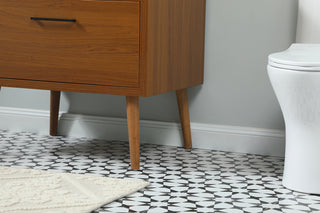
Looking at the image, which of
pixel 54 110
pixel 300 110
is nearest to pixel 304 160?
pixel 300 110

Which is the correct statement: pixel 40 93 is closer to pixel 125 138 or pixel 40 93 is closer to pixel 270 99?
pixel 125 138

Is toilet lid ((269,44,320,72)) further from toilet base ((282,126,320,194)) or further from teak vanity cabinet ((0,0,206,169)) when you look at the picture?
teak vanity cabinet ((0,0,206,169))

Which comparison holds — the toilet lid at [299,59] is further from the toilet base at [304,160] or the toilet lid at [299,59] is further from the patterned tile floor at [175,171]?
the patterned tile floor at [175,171]

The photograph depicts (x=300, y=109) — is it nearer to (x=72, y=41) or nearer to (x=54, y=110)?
(x=72, y=41)

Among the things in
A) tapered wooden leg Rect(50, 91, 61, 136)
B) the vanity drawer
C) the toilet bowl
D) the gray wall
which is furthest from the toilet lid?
tapered wooden leg Rect(50, 91, 61, 136)

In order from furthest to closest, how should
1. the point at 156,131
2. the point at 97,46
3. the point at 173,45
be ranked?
the point at 156,131 < the point at 173,45 < the point at 97,46

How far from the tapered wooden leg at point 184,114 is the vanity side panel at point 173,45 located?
7 cm

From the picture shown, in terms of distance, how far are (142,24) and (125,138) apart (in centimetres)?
73

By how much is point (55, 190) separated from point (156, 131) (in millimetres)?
788

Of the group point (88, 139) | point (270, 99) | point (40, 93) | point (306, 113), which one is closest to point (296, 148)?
point (306, 113)

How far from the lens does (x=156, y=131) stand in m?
2.39

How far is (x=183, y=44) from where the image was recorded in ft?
6.89

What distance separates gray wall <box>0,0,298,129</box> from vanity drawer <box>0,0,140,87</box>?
523mm

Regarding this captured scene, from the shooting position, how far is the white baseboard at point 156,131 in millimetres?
2240
